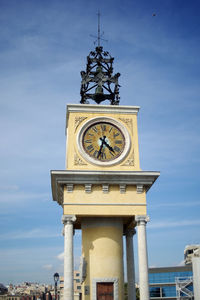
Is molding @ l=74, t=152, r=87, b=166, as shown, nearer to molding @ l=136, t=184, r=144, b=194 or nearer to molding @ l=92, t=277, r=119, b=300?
molding @ l=136, t=184, r=144, b=194

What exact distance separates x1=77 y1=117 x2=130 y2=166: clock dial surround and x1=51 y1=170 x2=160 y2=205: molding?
125 cm

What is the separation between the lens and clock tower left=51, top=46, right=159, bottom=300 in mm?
24047

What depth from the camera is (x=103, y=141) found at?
26.5m

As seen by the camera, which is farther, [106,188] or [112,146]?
[112,146]

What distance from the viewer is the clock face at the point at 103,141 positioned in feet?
85.9

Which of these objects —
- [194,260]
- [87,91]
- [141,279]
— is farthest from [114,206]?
[194,260]

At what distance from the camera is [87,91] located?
30.6 meters

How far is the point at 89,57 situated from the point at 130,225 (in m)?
14.0

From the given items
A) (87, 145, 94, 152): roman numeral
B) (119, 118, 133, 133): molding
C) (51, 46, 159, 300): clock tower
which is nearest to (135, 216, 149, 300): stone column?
(51, 46, 159, 300): clock tower

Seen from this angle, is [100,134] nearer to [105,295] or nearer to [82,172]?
[82,172]

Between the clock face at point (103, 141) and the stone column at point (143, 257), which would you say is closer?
the stone column at point (143, 257)

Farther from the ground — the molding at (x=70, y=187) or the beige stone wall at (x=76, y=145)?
the beige stone wall at (x=76, y=145)

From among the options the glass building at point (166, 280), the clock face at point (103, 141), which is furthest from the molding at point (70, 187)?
the glass building at point (166, 280)

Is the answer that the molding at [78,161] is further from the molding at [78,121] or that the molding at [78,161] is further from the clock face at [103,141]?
the molding at [78,121]
